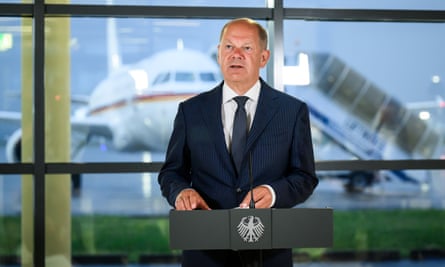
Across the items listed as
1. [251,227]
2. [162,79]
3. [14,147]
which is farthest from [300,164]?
[14,147]

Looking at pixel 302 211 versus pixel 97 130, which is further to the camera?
pixel 97 130

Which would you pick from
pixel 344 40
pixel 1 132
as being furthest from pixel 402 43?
pixel 1 132

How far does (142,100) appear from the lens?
480 cm

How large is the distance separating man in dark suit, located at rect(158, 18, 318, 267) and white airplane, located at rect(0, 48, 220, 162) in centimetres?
209

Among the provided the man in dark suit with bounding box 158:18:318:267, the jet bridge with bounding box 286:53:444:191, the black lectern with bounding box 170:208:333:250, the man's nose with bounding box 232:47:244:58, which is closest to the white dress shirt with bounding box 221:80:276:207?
the man in dark suit with bounding box 158:18:318:267

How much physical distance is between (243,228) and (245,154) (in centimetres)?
48

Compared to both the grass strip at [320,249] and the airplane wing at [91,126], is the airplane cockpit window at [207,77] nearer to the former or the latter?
the airplane wing at [91,126]

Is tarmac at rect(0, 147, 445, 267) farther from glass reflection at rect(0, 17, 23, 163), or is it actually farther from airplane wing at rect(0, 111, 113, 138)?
glass reflection at rect(0, 17, 23, 163)

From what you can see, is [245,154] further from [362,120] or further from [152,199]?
[362,120]

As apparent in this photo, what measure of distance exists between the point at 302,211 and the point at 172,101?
2782 millimetres

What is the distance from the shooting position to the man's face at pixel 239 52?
2.60 metres

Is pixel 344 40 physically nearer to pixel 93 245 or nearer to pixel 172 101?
pixel 172 101

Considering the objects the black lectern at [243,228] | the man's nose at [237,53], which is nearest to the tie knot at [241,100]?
the man's nose at [237,53]

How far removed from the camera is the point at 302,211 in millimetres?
2104
